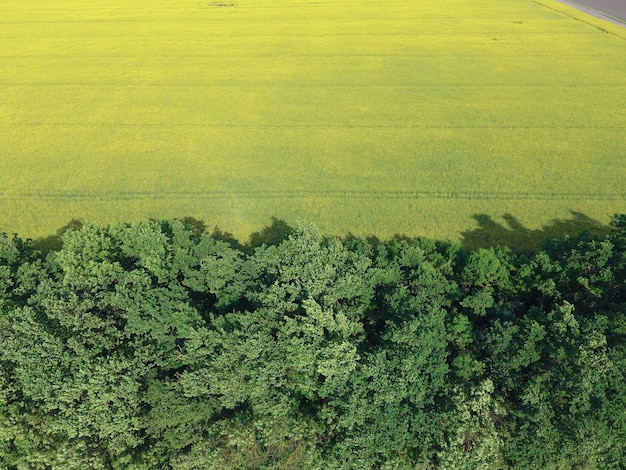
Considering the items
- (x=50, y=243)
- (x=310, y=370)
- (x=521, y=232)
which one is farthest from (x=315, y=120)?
(x=310, y=370)

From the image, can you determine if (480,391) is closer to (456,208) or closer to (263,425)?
(263,425)

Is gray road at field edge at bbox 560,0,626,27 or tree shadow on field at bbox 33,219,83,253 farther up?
gray road at field edge at bbox 560,0,626,27

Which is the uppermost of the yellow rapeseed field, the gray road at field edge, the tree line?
the gray road at field edge

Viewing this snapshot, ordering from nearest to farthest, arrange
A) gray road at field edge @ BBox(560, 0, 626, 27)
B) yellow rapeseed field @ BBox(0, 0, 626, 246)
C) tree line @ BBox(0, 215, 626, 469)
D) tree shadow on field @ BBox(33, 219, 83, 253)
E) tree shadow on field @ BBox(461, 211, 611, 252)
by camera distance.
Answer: tree line @ BBox(0, 215, 626, 469)
tree shadow on field @ BBox(461, 211, 611, 252)
tree shadow on field @ BBox(33, 219, 83, 253)
yellow rapeseed field @ BBox(0, 0, 626, 246)
gray road at field edge @ BBox(560, 0, 626, 27)

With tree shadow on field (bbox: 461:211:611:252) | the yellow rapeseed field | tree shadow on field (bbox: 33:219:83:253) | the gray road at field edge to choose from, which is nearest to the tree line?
tree shadow on field (bbox: 461:211:611:252)

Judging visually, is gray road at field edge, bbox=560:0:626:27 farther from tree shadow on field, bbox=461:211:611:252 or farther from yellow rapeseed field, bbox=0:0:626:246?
tree shadow on field, bbox=461:211:611:252

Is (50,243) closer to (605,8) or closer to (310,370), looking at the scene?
(310,370)
